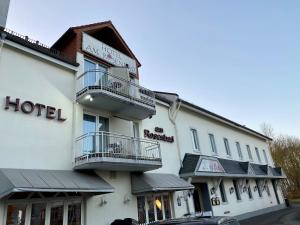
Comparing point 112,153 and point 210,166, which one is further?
point 210,166

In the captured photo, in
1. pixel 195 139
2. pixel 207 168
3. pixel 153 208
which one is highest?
pixel 195 139

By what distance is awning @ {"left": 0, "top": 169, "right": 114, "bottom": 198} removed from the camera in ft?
22.7

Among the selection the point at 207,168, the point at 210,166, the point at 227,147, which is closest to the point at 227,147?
the point at 227,147

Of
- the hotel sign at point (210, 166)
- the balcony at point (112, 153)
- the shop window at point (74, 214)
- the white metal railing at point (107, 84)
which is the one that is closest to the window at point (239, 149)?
the hotel sign at point (210, 166)

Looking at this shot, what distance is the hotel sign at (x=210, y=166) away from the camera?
14465 millimetres

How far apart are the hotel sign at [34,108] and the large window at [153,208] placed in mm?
5311

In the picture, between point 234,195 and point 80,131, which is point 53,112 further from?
point 234,195

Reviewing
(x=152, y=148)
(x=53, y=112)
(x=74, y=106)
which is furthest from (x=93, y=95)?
(x=152, y=148)

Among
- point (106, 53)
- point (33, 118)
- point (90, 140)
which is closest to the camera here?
point (33, 118)

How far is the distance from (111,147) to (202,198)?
27.4ft

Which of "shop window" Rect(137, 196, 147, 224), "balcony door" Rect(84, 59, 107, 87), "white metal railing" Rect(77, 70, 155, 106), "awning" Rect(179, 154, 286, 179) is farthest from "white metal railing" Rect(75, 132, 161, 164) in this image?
"awning" Rect(179, 154, 286, 179)

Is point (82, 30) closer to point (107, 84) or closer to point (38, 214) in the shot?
point (107, 84)

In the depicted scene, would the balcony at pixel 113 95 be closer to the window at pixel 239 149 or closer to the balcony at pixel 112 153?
the balcony at pixel 112 153

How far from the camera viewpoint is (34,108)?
9.15 m
